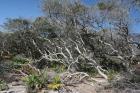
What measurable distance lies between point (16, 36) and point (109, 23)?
15239mm

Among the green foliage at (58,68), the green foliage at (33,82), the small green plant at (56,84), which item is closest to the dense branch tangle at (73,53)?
the green foliage at (58,68)

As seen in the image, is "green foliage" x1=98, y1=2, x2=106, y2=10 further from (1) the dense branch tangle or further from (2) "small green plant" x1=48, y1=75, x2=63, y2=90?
(2) "small green plant" x1=48, y1=75, x2=63, y2=90

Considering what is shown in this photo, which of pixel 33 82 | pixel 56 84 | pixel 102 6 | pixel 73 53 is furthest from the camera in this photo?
pixel 73 53

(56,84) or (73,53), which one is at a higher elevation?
(73,53)

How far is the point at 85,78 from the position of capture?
18172mm

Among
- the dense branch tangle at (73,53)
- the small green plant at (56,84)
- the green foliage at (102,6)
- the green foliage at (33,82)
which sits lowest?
the small green plant at (56,84)

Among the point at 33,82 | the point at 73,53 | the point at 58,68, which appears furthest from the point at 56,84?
the point at 58,68

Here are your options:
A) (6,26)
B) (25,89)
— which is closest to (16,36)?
(6,26)

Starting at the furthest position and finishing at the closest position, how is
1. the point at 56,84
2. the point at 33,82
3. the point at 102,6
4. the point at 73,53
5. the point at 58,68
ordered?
1. the point at 58,68
2. the point at 73,53
3. the point at 102,6
4. the point at 56,84
5. the point at 33,82

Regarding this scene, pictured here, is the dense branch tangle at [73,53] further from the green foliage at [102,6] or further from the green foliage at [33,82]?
the green foliage at [33,82]

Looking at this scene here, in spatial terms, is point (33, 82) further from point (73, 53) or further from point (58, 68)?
point (58, 68)

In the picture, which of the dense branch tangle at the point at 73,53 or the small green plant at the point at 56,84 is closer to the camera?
the small green plant at the point at 56,84

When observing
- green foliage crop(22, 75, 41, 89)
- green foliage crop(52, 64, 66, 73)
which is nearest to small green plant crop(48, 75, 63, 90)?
green foliage crop(22, 75, 41, 89)

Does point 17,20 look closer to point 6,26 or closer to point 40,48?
point 6,26
